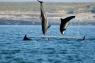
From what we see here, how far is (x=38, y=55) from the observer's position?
157ft

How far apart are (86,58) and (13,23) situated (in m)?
144

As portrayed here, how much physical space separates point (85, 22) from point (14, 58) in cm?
15032

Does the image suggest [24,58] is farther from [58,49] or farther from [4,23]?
[4,23]

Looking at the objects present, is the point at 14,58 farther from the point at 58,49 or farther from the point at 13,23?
the point at 13,23

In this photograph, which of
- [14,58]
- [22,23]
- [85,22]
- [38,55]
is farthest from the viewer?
[85,22]

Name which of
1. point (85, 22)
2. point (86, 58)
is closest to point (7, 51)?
point (86, 58)

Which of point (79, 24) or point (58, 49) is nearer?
point (58, 49)

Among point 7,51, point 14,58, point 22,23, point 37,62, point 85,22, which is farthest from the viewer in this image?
point 85,22

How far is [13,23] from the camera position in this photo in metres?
188

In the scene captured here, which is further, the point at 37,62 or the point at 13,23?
the point at 13,23

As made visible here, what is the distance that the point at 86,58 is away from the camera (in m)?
45.1

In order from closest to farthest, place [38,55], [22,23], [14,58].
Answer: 1. [14,58]
2. [38,55]
3. [22,23]

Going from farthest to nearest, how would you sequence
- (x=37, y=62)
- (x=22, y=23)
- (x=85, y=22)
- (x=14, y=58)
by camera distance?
(x=85, y=22)
(x=22, y=23)
(x=14, y=58)
(x=37, y=62)

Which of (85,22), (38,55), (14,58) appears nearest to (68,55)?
(38,55)
